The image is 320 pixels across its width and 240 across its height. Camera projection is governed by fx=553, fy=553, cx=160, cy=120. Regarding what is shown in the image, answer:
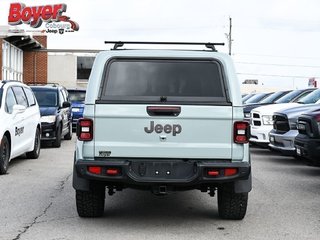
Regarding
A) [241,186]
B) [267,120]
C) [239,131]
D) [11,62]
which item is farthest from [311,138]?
[11,62]

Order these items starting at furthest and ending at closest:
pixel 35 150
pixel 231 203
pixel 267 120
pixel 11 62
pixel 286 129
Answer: pixel 11 62 → pixel 267 120 → pixel 35 150 → pixel 286 129 → pixel 231 203

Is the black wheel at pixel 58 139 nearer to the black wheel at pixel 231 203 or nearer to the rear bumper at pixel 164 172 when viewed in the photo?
the black wheel at pixel 231 203

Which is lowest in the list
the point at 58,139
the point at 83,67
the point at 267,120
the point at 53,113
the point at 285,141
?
the point at 58,139

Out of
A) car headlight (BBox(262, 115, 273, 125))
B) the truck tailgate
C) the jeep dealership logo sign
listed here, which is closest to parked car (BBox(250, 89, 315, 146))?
car headlight (BBox(262, 115, 273, 125))

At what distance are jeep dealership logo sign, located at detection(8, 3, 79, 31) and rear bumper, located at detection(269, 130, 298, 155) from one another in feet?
91.7

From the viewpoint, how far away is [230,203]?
6.36 meters

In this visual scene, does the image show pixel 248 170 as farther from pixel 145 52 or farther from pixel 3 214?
pixel 3 214

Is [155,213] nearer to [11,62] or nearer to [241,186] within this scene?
[241,186]

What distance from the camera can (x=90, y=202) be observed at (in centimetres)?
639

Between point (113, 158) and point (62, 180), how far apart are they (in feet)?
12.6

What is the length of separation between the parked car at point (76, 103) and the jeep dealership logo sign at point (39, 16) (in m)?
16.3

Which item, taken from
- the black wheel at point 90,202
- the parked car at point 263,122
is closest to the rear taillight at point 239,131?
the black wheel at point 90,202

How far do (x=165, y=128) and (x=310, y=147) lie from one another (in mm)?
3601

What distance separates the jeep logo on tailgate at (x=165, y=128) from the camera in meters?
5.84
